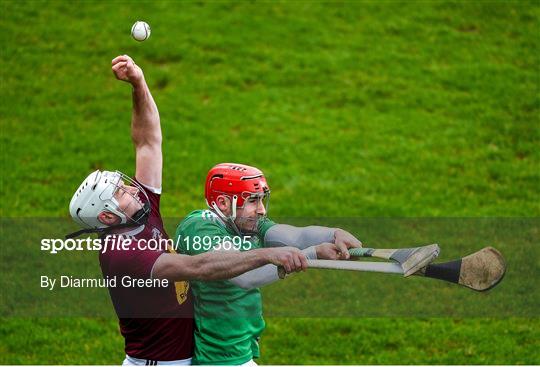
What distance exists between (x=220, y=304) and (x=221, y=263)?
537 millimetres

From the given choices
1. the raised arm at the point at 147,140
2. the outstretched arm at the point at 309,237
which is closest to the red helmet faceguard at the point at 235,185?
the outstretched arm at the point at 309,237

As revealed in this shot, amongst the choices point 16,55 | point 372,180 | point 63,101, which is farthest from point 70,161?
point 372,180

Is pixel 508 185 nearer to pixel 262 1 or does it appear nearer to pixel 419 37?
pixel 419 37

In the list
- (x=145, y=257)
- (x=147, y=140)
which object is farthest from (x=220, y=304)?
(x=147, y=140)

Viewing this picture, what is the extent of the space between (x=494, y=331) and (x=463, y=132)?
4525 mm

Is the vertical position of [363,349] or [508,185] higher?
[508,185]

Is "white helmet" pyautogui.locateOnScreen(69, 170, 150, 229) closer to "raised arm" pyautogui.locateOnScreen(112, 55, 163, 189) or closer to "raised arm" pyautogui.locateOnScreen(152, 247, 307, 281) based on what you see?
"raised arm" pyautogui.locateOnScreen(152, 247, 307, 281)

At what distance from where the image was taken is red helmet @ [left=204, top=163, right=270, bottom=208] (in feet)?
21.1

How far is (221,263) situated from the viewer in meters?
6.20

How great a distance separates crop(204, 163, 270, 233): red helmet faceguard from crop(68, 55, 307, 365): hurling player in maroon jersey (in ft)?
1.27

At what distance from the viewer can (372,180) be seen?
48.5 ft

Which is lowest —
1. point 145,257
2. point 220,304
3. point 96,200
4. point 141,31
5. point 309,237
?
point 220,304

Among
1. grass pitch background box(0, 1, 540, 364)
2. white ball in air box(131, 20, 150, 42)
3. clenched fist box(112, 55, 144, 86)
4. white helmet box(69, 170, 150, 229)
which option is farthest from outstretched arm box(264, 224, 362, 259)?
grass pitch background box(0, 1, 540, 364)

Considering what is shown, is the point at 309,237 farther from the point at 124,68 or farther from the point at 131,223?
the point at 124,68
